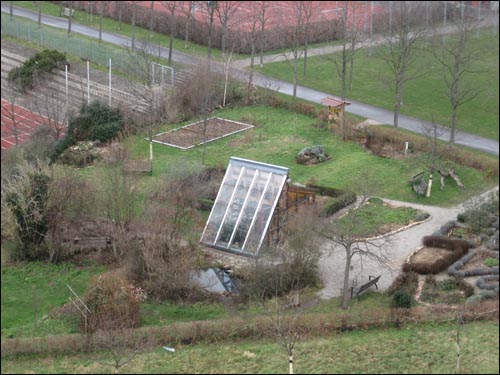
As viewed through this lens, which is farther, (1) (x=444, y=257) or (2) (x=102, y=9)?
(2) (x=102, y=9)

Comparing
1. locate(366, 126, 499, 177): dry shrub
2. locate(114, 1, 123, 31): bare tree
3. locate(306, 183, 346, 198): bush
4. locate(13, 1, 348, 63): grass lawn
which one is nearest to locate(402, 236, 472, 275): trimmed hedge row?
locate(366, 126, 499, 177): dry shrub

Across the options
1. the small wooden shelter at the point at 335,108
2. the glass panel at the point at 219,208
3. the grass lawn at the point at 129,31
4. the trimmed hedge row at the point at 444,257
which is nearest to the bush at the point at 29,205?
the glass panel at the point at 219,208

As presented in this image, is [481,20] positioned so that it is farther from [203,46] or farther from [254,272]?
[254,272]

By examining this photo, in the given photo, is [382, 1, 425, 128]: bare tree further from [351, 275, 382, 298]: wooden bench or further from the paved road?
[351, 275, 382, 298]: wooden bench

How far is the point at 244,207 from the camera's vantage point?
31047mm

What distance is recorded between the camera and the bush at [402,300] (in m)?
27.1

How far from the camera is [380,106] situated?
44656 millimetres

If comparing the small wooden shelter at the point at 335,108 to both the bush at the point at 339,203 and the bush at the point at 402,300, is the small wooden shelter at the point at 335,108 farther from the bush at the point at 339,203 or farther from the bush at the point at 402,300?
the bush at the point at 402,300

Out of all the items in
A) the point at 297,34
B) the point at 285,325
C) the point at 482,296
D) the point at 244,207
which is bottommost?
the point at 285,325

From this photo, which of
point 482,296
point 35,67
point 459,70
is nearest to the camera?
point 482,296

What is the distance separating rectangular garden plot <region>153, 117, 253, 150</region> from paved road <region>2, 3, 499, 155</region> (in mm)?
4638

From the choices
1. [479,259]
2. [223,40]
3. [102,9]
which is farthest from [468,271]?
[102,9]

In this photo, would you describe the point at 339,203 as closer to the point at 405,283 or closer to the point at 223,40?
the point at 405,283

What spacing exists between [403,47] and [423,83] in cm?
539
